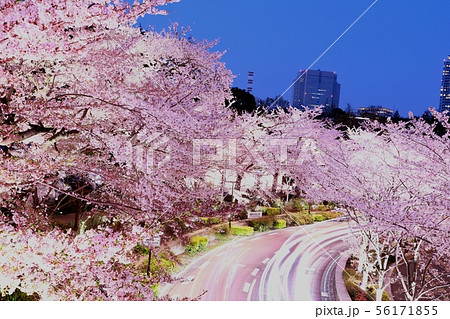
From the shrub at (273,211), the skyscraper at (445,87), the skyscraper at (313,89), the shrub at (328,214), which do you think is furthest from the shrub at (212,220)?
the skyscraper at (445,87)

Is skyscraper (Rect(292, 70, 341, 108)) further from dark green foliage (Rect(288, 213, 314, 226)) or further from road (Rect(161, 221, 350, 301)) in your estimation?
road (Rect(161, 221, 350, 301))

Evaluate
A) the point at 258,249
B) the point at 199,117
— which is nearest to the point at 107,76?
the point at 199,117

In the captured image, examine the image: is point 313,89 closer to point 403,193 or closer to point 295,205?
point 295,205

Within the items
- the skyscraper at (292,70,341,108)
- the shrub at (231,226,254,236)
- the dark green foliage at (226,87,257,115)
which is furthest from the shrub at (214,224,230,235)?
the dark green foliage at (226,87,257,115)

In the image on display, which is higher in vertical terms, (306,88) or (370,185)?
(306,88)

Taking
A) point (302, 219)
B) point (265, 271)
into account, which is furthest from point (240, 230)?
point (302, 219)
